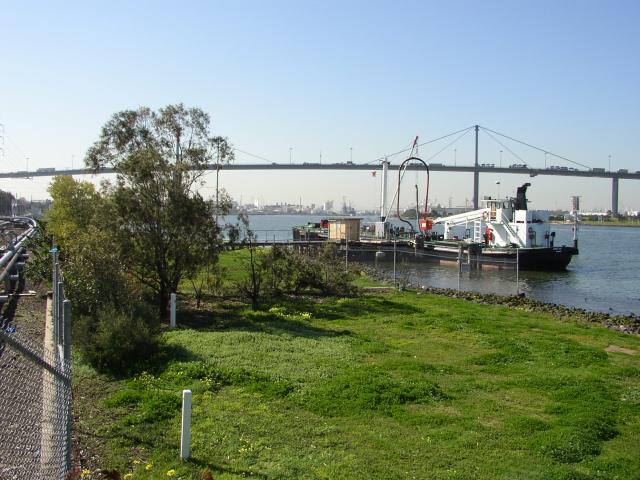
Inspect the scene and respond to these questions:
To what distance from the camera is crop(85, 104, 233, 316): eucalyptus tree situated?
18156 mm

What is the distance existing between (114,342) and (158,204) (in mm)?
7657

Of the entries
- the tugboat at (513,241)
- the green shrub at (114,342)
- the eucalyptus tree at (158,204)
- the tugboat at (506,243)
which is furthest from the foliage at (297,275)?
the tugboat at (513,241)

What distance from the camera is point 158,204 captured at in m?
18.4

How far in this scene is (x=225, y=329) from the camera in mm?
15836

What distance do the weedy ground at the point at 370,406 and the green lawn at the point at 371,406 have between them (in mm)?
28

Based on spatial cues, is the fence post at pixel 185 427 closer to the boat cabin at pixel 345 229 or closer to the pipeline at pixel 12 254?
the pipeline at pixel 12 254

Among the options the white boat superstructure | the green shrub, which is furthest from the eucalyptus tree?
the white boat superstructure

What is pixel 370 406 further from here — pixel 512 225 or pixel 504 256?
pixel 512 225

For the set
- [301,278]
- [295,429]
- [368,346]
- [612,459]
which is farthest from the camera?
[301,278]

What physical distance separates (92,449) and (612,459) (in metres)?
6.48

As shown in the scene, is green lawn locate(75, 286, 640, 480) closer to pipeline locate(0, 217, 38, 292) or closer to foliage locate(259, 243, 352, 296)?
pipeline locate(0, 217, 38, 292)

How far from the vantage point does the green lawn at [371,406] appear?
292 inches

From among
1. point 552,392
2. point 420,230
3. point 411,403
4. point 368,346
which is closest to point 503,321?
point 368,346

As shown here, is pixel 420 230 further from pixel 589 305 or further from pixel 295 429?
pixel 295 429
